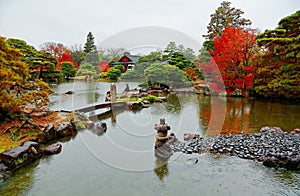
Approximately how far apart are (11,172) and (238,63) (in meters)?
13.1

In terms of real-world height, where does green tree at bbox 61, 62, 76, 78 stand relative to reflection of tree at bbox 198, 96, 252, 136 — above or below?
above

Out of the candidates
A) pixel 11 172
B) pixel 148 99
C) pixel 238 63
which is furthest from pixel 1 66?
pixel 238 63

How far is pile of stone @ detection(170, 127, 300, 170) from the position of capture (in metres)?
3.85

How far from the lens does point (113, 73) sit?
14.9 m

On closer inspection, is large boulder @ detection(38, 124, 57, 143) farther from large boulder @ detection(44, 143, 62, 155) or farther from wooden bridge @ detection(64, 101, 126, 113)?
wooden bridge @ detection(64, 101, 126, 113)

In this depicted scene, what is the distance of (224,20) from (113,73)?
48.2ft

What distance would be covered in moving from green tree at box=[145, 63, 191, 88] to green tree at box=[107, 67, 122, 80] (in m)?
2.26

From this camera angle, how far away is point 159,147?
174 inches

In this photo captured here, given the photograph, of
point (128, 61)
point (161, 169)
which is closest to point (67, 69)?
point (128, 61)

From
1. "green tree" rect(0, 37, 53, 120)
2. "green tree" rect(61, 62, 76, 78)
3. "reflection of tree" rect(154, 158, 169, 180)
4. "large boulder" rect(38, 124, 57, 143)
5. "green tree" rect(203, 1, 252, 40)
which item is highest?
"green tree" rect(203, 1, 252, 40)

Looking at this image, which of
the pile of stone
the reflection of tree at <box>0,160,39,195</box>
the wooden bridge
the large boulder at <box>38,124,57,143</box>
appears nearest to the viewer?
the reflection of tree at <box>0,160,39,195</box>

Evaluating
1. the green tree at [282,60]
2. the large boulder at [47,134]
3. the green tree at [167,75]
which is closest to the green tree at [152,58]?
the green tree at [167,75]

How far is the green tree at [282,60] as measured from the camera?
1002cm

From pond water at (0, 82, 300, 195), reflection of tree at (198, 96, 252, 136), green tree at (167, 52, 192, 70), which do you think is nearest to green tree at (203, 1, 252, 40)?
green tree at (167, 52, 192, 70)
